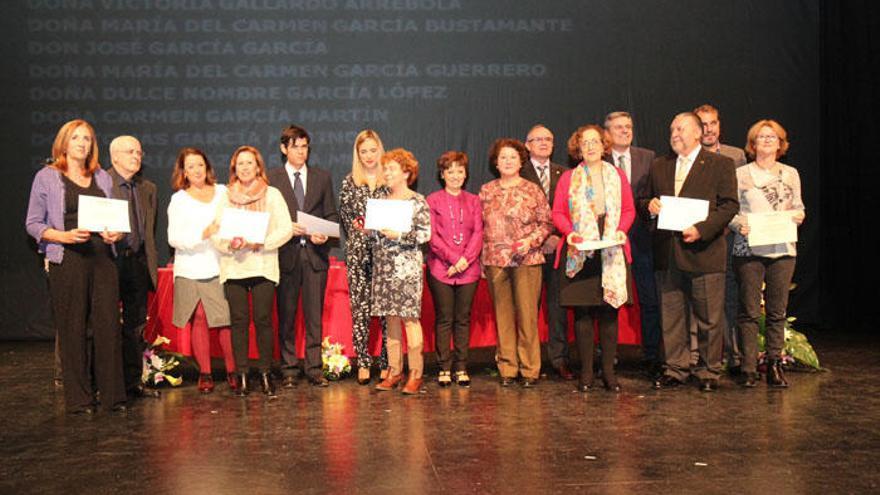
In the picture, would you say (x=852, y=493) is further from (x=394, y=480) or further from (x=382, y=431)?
(x=382, y=431)

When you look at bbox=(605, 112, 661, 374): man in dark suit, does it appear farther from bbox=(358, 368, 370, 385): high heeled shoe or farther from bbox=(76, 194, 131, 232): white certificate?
bbox=(76, 194, 131, 232): white certificate

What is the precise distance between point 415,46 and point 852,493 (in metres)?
5.26

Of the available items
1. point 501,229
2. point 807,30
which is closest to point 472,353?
point 501,229

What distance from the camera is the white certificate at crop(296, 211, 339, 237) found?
5.43 meters

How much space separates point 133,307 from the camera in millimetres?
5152

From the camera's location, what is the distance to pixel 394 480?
11.3 feet

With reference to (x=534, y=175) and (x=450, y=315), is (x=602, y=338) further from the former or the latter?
(x=534, y=175)

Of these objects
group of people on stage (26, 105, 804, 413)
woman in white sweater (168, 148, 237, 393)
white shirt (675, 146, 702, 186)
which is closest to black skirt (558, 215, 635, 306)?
group of people on stage (26, 105, 804, 413)

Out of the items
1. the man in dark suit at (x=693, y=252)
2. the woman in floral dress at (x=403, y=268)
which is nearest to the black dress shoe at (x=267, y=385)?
the woman in floral dress at (x=403, y=268)

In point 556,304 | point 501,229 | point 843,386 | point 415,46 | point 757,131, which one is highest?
point 415,46

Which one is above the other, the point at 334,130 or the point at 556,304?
the point at 334,130

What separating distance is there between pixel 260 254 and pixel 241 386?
811 millimetres

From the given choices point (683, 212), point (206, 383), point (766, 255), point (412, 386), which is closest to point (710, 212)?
point (683, 212)

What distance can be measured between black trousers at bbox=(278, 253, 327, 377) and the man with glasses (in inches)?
103
